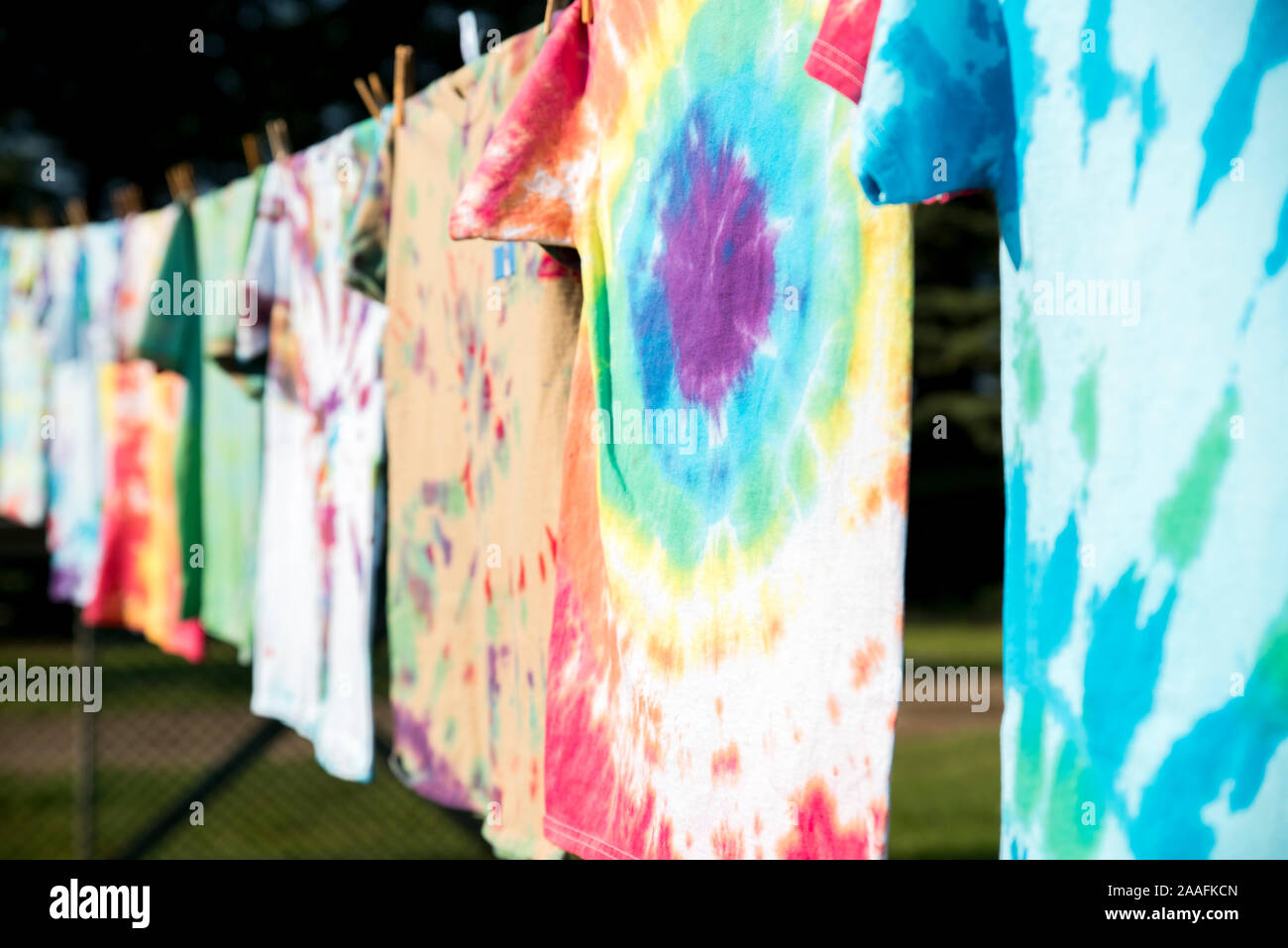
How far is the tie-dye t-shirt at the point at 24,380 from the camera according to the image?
4.01 m

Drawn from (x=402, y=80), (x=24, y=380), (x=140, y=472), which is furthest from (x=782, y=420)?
(x=24, y=380)

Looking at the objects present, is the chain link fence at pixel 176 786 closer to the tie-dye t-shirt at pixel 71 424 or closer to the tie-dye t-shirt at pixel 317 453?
the tie-dye t-shirt at pixel 71 424

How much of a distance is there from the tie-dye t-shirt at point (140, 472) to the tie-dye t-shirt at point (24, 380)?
0.59 m

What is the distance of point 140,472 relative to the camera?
336 centimetres

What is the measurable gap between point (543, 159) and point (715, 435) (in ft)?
1.36

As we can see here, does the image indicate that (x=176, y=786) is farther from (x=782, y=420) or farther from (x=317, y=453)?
(x=782, y=420)

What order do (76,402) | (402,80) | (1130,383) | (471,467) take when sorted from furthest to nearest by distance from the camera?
(76,402), (402,80), (471,467), (1130,383)

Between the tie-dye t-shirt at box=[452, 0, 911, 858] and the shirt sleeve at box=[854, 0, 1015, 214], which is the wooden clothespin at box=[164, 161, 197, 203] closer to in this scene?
the tie-dye t-shirt at box=[452, 0, 911, 858]

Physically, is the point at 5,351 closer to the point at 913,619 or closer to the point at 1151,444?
the point at 1151,444

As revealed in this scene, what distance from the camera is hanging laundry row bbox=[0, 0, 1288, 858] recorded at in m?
0.92

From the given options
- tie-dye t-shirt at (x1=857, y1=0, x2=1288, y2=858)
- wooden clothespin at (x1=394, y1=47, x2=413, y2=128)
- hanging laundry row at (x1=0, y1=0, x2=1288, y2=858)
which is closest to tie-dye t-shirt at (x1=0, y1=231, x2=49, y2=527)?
hanging laundry row at (x1=0, y1=0, x2=1288, y2=858)

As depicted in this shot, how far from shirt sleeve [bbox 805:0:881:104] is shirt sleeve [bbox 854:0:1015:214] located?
0.03 meters

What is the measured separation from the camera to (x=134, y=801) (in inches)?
225
